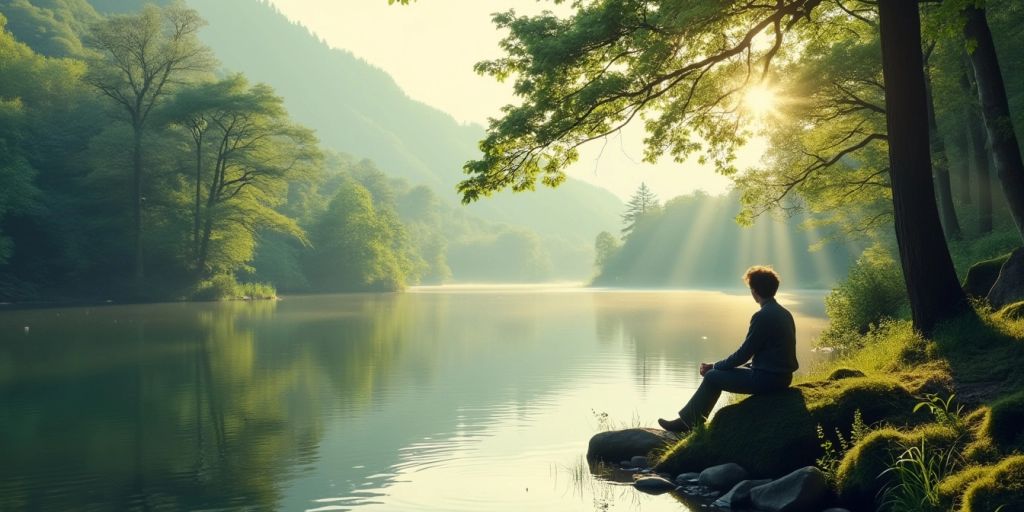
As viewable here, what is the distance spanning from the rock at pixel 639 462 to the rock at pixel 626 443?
0.13 meters

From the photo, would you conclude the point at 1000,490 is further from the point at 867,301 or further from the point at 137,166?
the point at 137,166

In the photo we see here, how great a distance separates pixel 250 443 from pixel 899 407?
817 centimetres

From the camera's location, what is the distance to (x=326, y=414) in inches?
554

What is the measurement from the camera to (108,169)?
2062 inches

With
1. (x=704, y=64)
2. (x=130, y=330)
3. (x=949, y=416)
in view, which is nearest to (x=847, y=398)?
(x=949, y=416)

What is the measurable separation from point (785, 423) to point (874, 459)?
135cm

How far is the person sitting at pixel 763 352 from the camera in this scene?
9125 mm

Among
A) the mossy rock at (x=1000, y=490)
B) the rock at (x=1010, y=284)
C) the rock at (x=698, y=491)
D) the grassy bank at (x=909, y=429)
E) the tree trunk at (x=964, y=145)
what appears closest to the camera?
the mossy rock at (x=1000, y=490)

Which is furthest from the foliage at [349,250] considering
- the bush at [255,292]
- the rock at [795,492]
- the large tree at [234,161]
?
the rock at [795,492]

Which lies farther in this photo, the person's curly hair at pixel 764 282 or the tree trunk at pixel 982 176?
the tree trunk at pixel 982 176

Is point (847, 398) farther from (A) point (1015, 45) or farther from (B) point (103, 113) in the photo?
(B) point (103, 113)

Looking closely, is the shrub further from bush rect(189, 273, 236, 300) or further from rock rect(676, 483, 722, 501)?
rock rect(676, 483, 722, 501)

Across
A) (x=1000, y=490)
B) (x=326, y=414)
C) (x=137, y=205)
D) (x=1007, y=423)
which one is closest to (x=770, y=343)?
(x=1007, y=423)

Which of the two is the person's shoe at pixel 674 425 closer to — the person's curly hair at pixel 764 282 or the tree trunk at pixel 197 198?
the person's curly hair at pixel 764 282
